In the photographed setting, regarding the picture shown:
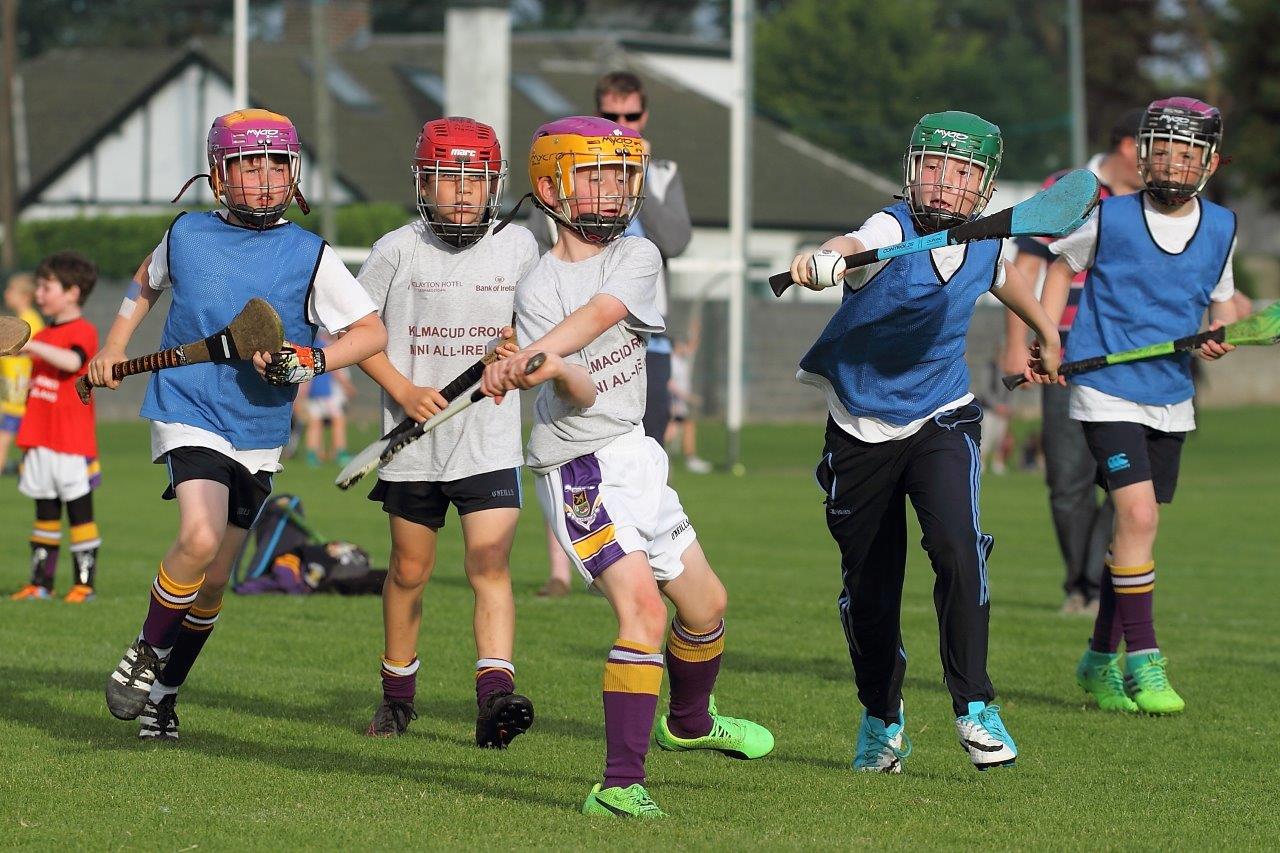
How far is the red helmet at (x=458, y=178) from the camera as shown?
6293mm

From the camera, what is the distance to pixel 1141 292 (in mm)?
7309

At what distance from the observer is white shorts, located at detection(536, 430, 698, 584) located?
5391mm

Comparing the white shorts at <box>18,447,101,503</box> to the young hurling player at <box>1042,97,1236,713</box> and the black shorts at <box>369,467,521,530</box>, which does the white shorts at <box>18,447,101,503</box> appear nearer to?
the black shorts at <box>369,467,521,530</box>

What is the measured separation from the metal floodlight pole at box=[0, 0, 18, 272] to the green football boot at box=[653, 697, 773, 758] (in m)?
30.2

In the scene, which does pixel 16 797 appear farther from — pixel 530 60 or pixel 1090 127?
pixel 1090 127

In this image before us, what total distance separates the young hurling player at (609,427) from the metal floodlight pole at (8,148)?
30.4 meters

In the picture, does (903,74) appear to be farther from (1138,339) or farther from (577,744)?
(577,744)

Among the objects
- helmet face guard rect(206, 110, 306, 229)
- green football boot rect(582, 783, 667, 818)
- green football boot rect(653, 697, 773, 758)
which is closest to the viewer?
green football boot rect(582, 783, 667, 818)

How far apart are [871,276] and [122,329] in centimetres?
246

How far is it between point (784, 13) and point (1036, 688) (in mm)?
42287

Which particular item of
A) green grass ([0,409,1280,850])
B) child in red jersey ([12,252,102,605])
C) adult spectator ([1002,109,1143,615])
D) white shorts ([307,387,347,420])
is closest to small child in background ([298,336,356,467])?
white shorts ([307,387,347,420])

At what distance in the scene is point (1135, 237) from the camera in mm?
7277

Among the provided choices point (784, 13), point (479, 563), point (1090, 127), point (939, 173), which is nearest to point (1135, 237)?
point (939, 173)

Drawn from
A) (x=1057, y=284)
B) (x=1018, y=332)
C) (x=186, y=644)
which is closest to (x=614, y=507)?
(x=186, y=644)
